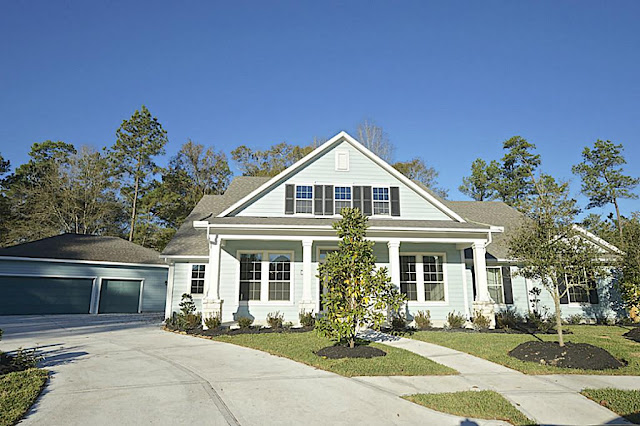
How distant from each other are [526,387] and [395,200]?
9580 mm

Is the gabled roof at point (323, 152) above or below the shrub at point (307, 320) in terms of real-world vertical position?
above

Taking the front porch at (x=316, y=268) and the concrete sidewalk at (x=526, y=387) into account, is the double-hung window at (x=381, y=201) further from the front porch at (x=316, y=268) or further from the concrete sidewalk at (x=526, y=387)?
the concrete sidewalk at (x=526, y=387)

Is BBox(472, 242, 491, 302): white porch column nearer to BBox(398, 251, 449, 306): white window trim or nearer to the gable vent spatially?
BBox(398, 251, 449, 306): white window trim

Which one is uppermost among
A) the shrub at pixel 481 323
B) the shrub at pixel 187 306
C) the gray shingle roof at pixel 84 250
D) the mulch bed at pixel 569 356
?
the gray shingle roof at pixel 84 250

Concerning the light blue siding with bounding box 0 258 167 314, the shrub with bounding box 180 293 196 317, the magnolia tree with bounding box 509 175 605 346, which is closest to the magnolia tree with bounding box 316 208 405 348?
the magnolia tree with bounding box 509 175 605 346

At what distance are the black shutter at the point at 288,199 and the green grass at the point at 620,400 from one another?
1059 cm

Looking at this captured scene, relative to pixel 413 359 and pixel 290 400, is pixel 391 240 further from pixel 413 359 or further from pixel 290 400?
pixel 290 400

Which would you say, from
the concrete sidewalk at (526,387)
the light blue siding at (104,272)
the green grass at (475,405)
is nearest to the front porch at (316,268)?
the concrete sidewalk at (526,387)

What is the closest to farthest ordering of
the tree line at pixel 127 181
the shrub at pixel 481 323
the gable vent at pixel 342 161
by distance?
1. the shrub at pixel 481 323
2. the gable vent at pixel 342 161
3. the tree line at pixel 127 181

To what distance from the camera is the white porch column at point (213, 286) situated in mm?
12219

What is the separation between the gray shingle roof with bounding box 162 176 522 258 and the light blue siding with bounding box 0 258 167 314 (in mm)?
6532

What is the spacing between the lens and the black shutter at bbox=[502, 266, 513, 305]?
50.8ft

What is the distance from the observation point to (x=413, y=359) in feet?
25.4

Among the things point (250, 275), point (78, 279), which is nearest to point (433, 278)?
point (250, 275)
